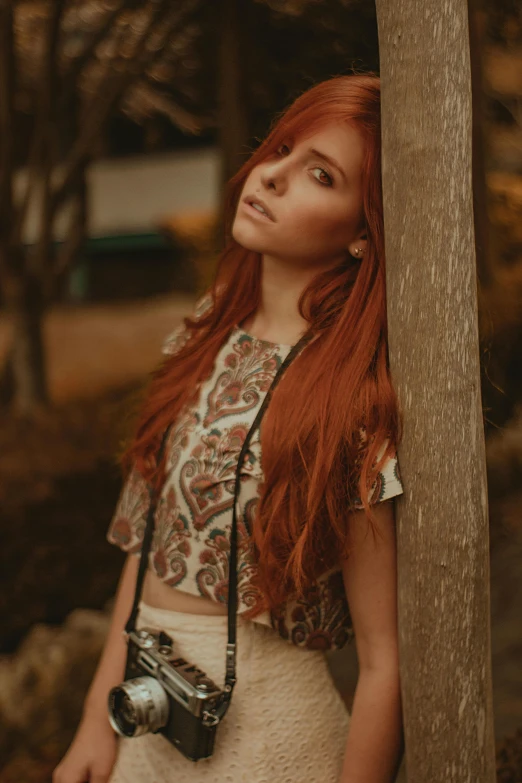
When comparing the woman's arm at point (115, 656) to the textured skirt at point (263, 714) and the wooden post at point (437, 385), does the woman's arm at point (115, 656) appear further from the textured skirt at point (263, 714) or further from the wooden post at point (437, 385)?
the wooden post at point (437, 385)

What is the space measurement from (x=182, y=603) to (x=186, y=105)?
432 cm

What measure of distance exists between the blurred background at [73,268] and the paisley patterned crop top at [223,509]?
85 centimetres

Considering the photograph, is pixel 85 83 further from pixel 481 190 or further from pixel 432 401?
pixel 432 401

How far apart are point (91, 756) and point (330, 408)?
980 mm

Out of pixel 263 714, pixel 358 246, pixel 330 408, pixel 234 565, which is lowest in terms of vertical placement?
pixel 263 714

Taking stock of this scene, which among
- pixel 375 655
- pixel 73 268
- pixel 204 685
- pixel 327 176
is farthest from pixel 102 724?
pixel 73 268

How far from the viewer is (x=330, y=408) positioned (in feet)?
4.96

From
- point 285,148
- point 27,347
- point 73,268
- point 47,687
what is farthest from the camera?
point 73,268

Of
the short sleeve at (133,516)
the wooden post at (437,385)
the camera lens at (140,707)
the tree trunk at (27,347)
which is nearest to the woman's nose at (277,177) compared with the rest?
the wooden post at (437,385)

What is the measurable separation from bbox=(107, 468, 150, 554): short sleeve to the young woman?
99mm

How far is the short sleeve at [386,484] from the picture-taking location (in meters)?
1.47

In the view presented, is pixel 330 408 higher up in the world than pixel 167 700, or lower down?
higher up

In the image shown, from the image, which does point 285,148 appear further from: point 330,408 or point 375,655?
point 375,655

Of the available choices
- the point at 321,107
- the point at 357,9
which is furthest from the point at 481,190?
the point at 321,107
